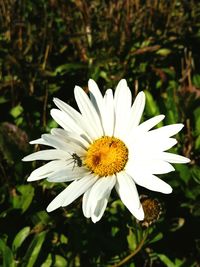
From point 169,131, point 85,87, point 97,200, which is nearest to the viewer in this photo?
point 97,200

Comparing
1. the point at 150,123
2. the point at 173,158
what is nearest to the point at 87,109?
the point at 150,123

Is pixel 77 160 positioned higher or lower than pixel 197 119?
higher

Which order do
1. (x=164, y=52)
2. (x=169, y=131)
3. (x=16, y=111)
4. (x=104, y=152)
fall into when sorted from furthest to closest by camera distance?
(x=164, y=52)
(x=16, y=111)
(x=104, y=152)
(x=169, y=131)

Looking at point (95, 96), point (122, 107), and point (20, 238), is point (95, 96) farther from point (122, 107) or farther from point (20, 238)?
point (20, 238)

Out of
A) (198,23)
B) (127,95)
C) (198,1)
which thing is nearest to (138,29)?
(198,23)

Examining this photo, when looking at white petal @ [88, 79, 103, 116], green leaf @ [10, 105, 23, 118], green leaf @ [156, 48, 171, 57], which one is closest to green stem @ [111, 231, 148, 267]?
white petal @ [88, 79, 103, 116]

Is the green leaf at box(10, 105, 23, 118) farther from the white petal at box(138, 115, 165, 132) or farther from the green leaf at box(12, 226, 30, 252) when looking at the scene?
the white petal at box(138, 115, 165, 132)
